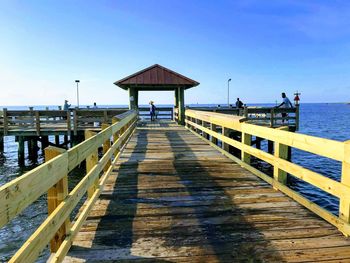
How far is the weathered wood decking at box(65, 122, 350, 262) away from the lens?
3.11 meters

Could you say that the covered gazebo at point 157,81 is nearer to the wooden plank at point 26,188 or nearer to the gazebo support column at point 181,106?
the gazebo support column at point 181,106

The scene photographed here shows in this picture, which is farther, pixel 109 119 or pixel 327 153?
pixel 109 119

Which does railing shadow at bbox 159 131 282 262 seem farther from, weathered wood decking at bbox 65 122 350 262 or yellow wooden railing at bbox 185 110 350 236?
yellow wooden railing at bbox 185 110 350 236

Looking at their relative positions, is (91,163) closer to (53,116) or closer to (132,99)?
(53,116)

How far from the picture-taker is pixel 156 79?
66.8ft

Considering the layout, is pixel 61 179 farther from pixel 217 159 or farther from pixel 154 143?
pixel 154 143

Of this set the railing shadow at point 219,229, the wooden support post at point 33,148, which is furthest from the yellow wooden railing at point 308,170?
the wooden support post at point 33,148

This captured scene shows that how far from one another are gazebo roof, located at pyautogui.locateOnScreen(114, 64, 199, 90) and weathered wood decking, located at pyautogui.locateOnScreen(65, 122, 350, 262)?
1436 cm

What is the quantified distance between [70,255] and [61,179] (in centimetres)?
76

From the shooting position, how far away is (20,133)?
695 inches

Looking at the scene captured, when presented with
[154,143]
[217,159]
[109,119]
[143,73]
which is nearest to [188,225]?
[217,159]

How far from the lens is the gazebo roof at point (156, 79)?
796 inches

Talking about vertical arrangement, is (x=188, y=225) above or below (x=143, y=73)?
below

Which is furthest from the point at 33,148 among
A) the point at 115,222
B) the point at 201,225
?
→ the point at 201,225
